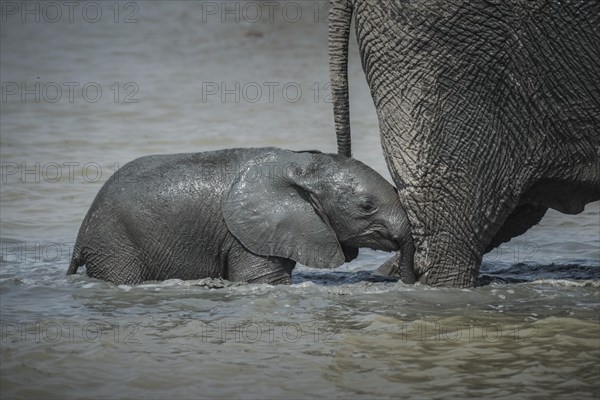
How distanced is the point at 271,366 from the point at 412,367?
0.71 meters

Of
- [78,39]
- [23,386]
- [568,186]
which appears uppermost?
[78,39]

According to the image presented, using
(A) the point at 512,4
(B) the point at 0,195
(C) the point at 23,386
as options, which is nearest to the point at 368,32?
(A) the point at 512,4

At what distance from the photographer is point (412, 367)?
6.45m

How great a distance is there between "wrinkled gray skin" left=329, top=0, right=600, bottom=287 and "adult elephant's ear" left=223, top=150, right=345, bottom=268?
22.9 inches

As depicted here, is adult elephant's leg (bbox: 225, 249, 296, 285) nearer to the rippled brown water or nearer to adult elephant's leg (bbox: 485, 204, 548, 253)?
the rippled brown water

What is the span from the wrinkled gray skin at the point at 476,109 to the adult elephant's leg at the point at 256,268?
89 cm

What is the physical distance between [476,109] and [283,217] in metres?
1.37

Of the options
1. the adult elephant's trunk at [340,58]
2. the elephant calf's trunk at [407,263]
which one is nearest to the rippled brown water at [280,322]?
the elephant calf's trunk at [407,263]

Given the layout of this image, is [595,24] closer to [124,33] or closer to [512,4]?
[512,4]

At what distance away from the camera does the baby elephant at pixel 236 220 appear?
25.5ft

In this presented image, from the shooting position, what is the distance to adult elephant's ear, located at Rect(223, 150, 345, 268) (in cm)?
777

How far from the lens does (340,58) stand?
777 cm

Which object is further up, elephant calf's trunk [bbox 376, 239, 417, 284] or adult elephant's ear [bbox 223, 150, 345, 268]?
adult elephant's ear [bbox 223, 150, 345, 268]

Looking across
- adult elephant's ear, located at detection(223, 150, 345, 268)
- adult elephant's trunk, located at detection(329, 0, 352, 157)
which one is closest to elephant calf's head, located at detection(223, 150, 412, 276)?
adult elephant's ear, located at detection(223, 150, 345, 268)
